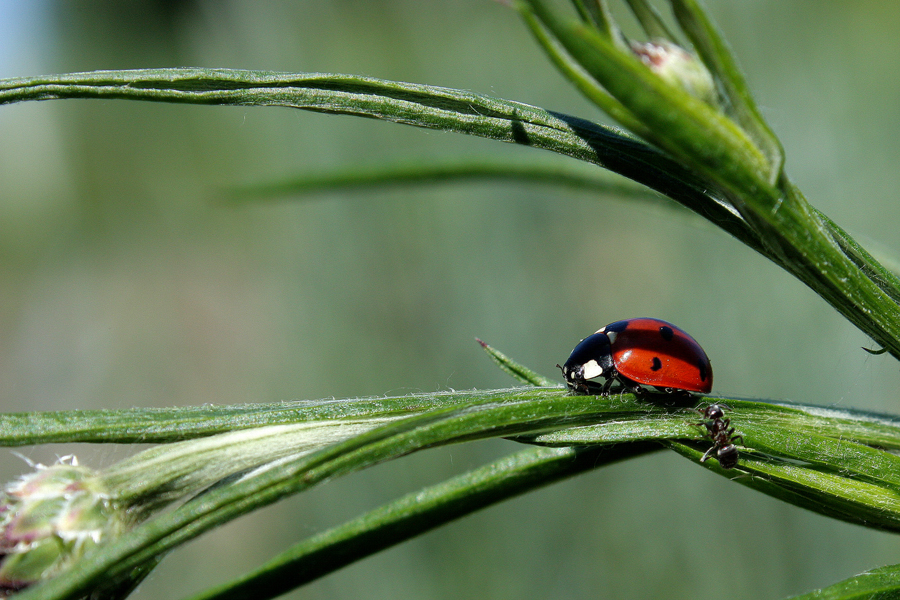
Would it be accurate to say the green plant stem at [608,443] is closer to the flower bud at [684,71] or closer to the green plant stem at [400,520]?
the green plant stem at [400,520]

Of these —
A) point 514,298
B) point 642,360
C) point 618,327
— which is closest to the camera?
point 642,360

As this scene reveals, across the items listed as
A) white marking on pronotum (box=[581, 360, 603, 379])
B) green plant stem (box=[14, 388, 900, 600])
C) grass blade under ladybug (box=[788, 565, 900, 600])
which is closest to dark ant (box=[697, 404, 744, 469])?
green plant stem (box=[14, 388, 900, 600])

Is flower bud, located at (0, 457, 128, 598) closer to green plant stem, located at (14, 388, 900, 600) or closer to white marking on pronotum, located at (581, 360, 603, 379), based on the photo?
green plant stem, located at (14, 388, 900, 600)

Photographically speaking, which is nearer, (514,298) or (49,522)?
(49,522)

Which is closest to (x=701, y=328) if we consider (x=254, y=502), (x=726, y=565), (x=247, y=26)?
(x=726, y=565)

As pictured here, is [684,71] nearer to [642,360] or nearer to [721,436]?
[721,436]

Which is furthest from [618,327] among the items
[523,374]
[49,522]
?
[49,522]
